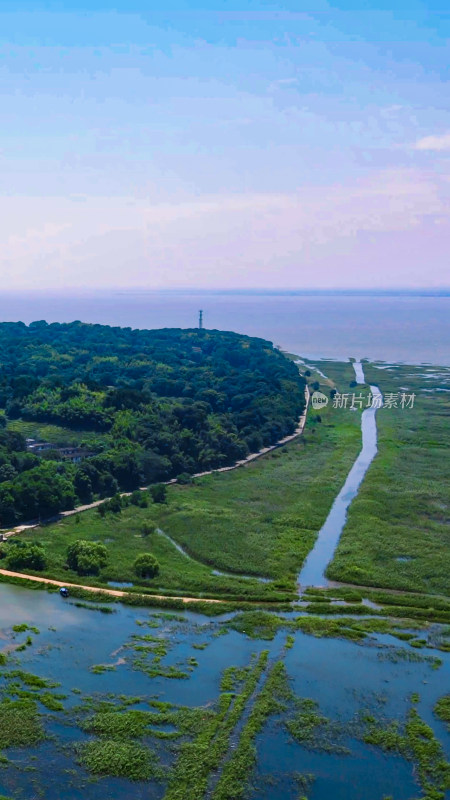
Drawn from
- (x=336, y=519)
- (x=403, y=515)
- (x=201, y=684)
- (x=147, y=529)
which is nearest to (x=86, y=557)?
(x=147, y=529)

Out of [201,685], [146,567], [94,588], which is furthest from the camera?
[146,567]

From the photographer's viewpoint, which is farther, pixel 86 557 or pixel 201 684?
pixel 86 557

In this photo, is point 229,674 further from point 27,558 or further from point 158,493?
point 158,493

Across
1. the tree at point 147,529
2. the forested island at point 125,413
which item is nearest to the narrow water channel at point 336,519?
the forested island at point 125,413

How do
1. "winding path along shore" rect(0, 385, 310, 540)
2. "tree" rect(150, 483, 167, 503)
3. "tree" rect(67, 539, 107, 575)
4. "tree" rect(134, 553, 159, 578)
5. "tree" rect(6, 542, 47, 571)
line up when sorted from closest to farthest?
"tree" rect(134, 553, 159, 578) < "tree" rect(67, 539, 107, 575) < "tree" rect(6, 542, 47, 571) < "winding path along shore" rect(0, 385, 310, 540) < "tree" rect(150, 483, 167, 503)

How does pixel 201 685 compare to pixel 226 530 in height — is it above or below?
below

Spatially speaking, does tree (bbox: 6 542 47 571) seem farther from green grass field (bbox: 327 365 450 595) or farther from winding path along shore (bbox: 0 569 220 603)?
green grass field (bbox: 327 365 450 595)

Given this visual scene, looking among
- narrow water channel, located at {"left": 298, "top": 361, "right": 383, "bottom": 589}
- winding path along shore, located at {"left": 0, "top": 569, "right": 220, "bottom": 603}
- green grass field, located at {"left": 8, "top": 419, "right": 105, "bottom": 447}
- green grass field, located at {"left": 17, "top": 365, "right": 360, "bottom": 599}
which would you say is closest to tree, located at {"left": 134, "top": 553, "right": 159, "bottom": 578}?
green grass field, located at {"left": 17, "top": 365, "right": 360, "bottom": 599}
